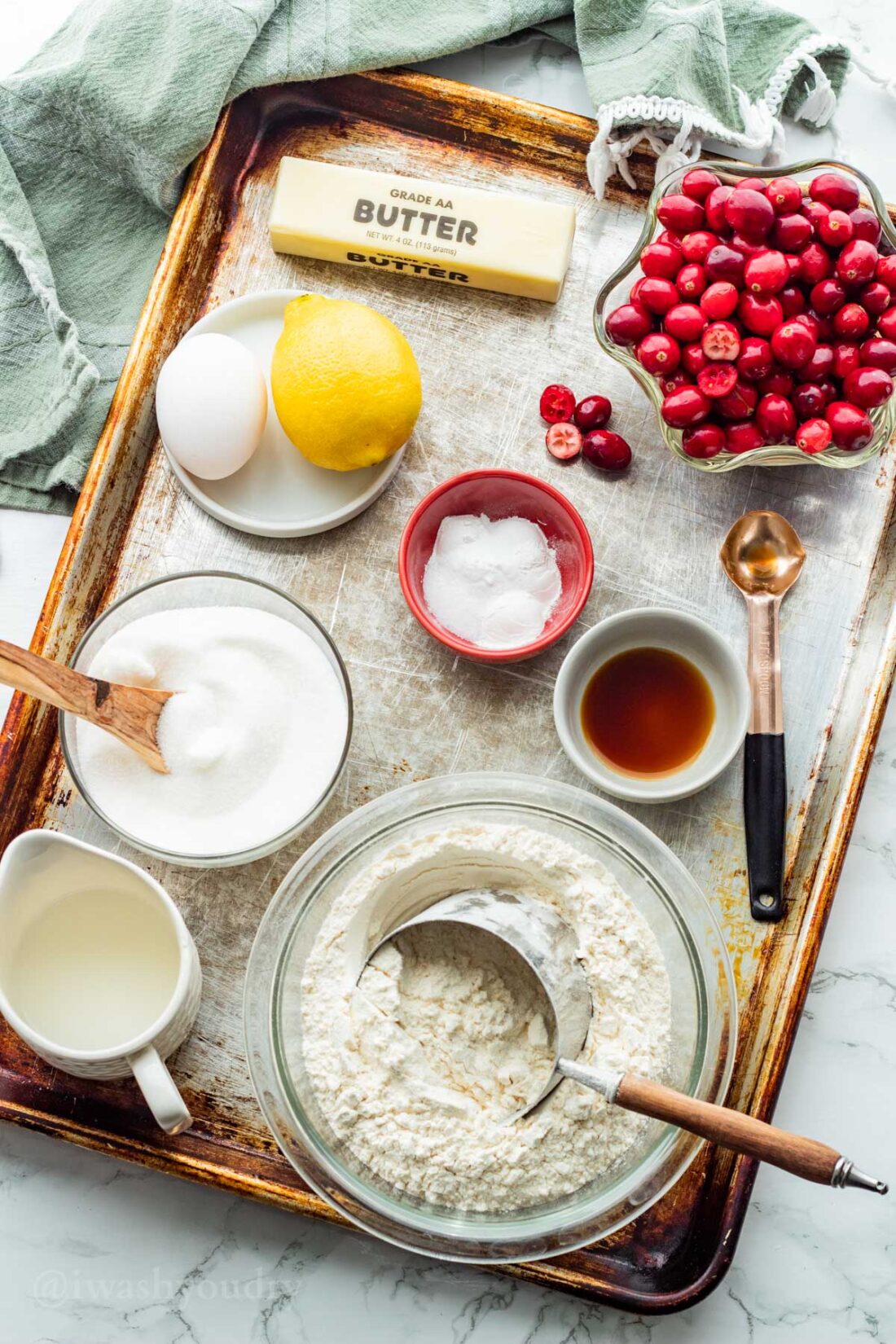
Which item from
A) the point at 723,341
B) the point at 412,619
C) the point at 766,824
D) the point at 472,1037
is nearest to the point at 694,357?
the point at 723,341

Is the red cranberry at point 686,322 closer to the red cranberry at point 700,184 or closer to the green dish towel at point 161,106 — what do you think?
the red cranberry at point 700,184

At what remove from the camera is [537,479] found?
1.38 meters

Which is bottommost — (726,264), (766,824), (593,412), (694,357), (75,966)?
(75,966)

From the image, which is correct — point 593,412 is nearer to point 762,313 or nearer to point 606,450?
point 606,450

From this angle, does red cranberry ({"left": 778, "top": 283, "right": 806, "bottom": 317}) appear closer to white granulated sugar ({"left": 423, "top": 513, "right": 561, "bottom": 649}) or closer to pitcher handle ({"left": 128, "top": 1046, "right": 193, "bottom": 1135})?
white granulated sugar ({"left": 423, "top": 513, "right": 561, "bottom": 649})

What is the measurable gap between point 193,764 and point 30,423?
552 millimetres

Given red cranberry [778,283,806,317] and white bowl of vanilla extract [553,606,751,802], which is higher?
red cranberry [778,283,806,317]

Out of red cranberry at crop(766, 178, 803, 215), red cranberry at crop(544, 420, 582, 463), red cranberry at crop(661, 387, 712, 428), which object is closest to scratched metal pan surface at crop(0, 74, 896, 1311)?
red cranberry at crop(544, 420, 582, 463)

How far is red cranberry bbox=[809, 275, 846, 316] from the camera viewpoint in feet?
4.21

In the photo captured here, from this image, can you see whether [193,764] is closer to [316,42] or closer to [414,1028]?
[414,1028]

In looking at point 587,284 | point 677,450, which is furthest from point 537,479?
point 587,284

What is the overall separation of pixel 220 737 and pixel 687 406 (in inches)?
27.0

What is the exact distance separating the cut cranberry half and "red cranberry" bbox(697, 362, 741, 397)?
0.05 feet

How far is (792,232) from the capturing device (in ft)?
4.20
